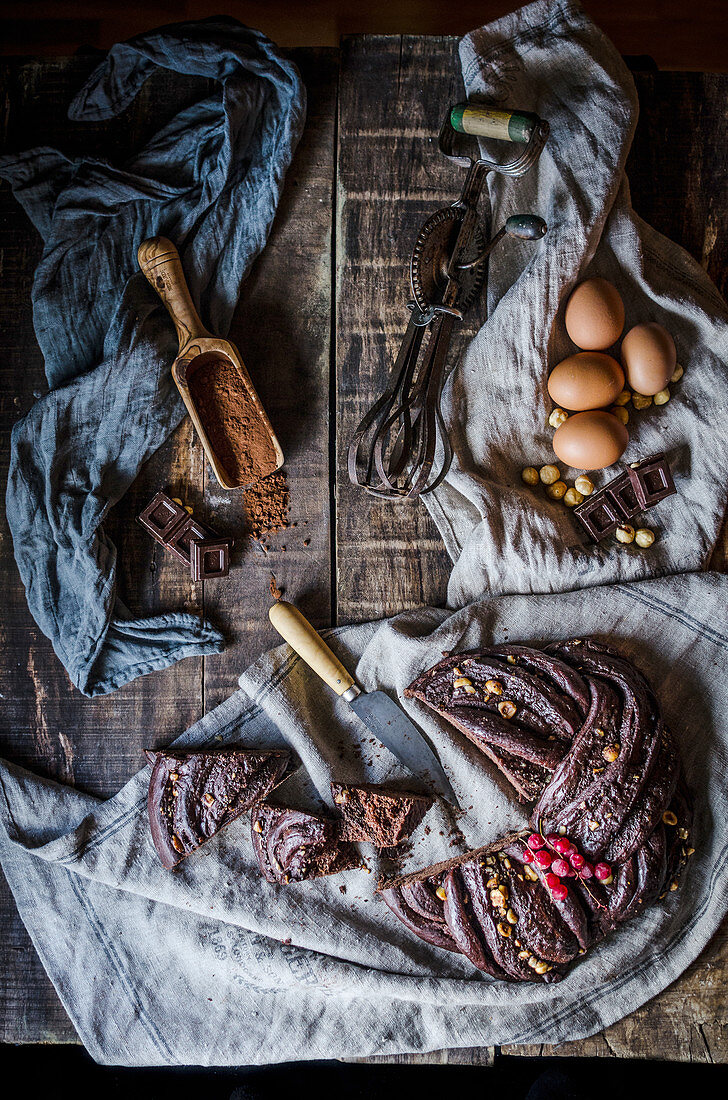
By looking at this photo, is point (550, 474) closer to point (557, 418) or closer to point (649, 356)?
point (557, 418)

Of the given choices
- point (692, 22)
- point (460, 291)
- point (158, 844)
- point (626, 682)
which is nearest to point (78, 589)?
point (158, 844)

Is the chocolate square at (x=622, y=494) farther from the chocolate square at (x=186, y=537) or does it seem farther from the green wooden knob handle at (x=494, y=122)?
the chocolate square at (x=186, y=537)

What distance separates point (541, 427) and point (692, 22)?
1.78m

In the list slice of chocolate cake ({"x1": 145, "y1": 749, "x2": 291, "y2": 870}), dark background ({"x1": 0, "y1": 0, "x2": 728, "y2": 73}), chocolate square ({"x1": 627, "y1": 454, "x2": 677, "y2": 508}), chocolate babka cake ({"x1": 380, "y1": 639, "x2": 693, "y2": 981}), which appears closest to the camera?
chocolate babka cake ({"x1": 380, "y1": 639, "x2": 693, "y2": 981})

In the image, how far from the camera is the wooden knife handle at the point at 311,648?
72.6 inches

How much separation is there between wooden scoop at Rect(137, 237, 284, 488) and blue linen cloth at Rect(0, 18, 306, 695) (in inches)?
2.7

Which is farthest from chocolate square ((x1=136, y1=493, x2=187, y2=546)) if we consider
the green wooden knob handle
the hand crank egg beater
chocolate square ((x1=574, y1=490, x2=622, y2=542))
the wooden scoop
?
the green wooden knob handle

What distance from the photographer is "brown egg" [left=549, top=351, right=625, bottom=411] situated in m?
1.82

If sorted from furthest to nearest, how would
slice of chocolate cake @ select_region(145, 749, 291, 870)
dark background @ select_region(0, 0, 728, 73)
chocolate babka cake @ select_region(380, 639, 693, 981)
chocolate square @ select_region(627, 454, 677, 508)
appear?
dark background @ select_region(0, 0, 728, 73), chocolate square @ select_region(627, 454, 677, 508), slice of chocolate cake @ select_region(145, 749, 291, 870), chocolate babka cake @ select_region(380, 639, 693, 981)

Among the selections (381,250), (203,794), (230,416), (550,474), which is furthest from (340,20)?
(203,794)

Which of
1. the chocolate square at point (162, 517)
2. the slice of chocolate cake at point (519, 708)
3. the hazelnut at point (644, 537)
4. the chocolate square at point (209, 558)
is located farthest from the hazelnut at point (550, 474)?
the chocolate square at point (162, 517)

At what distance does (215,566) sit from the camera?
6.43 ft

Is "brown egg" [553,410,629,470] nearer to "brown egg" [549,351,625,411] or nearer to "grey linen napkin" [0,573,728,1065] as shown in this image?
"brown egg" [549,351,625,411]

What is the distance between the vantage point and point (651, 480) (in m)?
1.93
